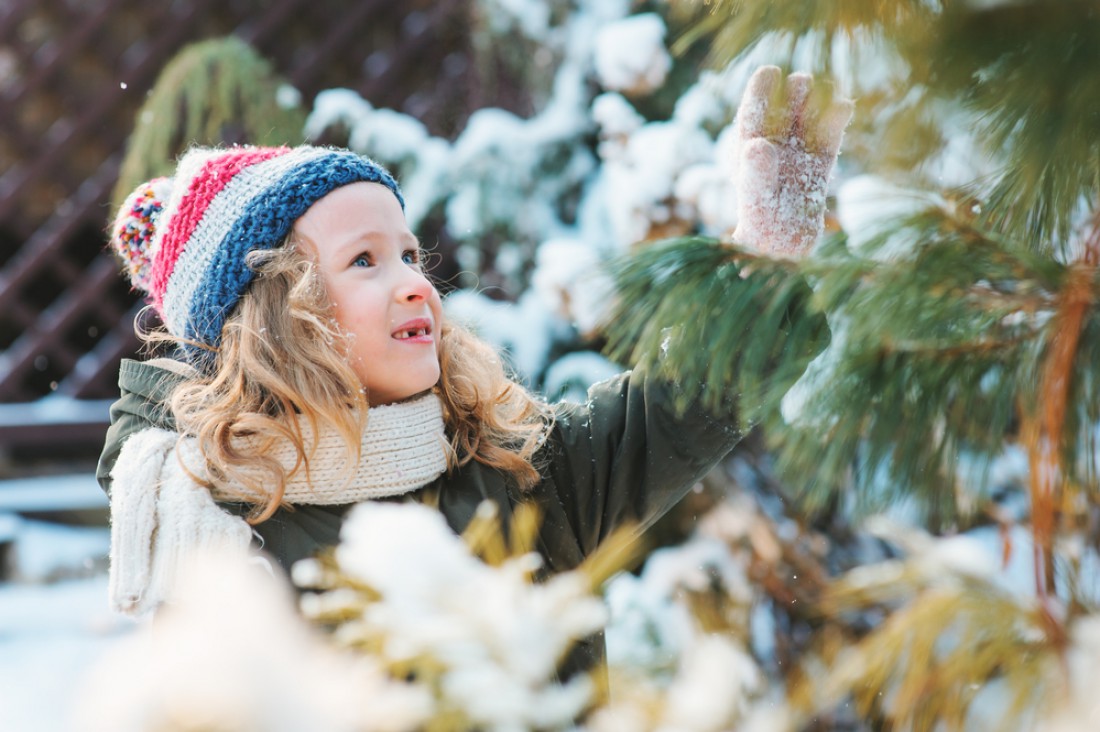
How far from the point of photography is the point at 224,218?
1422 mm

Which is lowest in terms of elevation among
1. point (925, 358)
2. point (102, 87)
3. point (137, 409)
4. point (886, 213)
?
point (102, 87)

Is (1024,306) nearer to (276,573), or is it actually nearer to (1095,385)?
(1095,385)

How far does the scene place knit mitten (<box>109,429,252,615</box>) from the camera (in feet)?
3.99

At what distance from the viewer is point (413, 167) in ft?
8.55

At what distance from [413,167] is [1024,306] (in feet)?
6.63

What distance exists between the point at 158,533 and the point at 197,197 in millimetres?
473

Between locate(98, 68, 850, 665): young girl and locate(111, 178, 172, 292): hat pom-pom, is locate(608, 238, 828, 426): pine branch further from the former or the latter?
locate(111, 178, 172, 292): hat pom-pom

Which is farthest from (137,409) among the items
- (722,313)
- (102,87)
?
(102,87)

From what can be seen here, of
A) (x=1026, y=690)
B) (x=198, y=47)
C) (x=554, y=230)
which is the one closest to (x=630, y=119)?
(x=554, y=230)

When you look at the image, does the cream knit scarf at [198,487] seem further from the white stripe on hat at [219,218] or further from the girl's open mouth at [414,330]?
the white stripe on hat at [219,218]

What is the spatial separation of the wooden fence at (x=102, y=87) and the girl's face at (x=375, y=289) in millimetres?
1866

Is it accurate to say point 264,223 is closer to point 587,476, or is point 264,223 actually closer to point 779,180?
point 587,476

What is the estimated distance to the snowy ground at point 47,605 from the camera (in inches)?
101

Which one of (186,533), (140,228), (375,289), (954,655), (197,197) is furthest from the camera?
(140,228)
